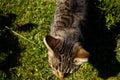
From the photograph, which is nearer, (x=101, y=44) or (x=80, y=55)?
(x=80, y=55)

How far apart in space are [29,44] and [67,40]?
160 cm

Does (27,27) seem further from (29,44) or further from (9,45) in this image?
(9,45)

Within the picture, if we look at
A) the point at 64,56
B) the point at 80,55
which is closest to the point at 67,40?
the point at 64,56

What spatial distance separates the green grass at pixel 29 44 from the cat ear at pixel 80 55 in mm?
1357

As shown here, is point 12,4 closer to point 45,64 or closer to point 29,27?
point 29,27

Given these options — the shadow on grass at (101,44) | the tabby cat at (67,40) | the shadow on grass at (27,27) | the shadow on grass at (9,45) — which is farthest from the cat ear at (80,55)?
the shadow on grass at (27,27)

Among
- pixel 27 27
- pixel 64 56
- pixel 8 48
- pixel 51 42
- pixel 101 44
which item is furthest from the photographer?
pixel 27 27

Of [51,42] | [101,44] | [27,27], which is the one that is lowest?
[101,44]

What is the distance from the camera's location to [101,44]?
6633 millimetres

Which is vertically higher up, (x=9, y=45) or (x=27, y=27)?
(x=27, y=27)

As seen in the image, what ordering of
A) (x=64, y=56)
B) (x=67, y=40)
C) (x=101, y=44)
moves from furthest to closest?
(x=101, y=44) < (x=67, y=40) < (x=64, y=56)

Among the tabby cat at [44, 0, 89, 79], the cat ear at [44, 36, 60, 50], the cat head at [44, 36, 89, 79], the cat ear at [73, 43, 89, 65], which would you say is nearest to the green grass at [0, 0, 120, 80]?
the tabby cat at [44, 0, 89, 79]

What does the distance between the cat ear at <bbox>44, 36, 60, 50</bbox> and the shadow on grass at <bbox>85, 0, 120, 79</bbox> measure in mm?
1500

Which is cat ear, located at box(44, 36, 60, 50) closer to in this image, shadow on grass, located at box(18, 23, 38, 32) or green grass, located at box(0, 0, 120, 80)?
green grass, located at box(0, 0, 120, 80)
